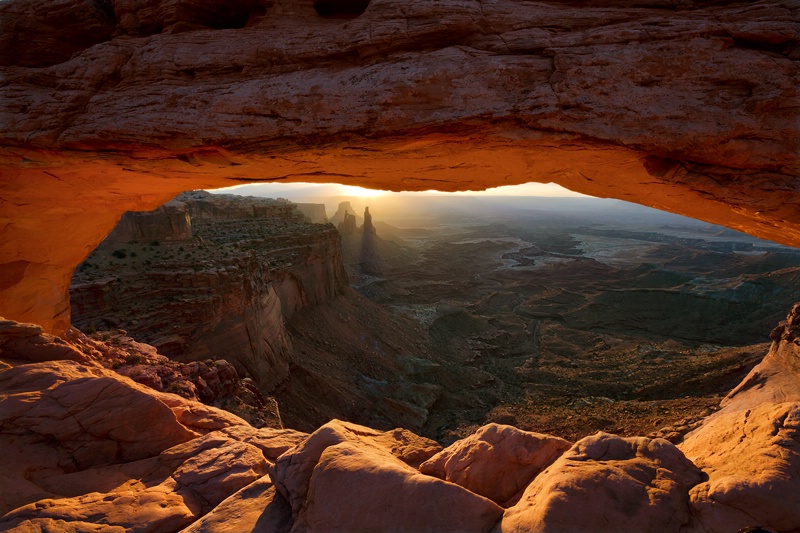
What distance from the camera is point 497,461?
409cm

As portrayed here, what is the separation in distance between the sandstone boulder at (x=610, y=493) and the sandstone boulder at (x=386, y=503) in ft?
1.04

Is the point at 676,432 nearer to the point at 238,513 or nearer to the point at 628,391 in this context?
the point at 238,513

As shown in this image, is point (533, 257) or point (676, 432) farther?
point (533, 257)

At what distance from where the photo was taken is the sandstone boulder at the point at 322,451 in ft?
13.1

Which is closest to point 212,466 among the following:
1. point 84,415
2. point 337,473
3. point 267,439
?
point 267,439

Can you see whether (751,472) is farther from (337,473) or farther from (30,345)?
(30,345)

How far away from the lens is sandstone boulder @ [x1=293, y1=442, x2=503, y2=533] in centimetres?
325

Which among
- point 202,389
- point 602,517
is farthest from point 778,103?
point 202,389

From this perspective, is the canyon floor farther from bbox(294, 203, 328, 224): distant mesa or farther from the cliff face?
bbox(294, 203, 328, 224): distant mesa

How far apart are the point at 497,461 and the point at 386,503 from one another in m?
1.41

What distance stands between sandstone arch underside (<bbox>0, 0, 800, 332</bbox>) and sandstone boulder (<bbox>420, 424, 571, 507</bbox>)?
4.05 metres

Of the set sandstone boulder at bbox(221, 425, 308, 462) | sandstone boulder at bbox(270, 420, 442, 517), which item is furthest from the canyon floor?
sandstone boulder at bbox(221, 425, 308, 462)

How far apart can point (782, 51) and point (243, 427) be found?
30.8 ft

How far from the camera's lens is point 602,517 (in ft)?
9.85
